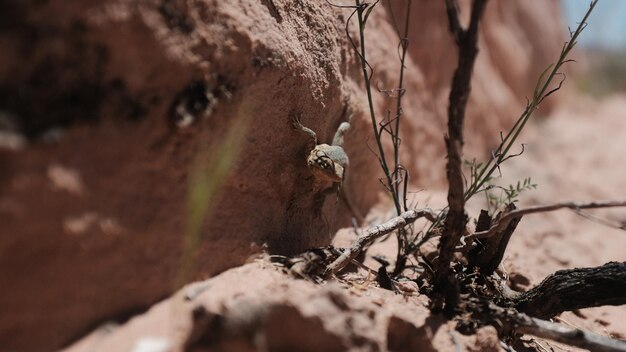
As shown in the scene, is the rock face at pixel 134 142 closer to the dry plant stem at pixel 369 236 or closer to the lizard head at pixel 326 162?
the lizard head at pixel 326 162

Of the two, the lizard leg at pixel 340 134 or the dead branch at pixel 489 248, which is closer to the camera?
the dead branch at pixel 489 248

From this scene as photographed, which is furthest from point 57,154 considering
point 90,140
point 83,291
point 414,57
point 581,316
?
point 414,57

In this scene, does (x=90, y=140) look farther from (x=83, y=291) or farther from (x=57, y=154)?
(x=83, y=291)

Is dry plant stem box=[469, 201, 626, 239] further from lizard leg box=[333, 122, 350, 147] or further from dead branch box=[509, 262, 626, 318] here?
lizard leg box=[333, 122, 350, 147]

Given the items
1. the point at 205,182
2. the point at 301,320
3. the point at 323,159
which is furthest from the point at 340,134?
the point at 301,320

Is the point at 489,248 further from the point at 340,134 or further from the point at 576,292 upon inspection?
the point at 340,134

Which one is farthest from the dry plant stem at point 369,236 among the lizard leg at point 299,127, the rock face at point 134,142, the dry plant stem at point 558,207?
the lizard leg at point 299,127

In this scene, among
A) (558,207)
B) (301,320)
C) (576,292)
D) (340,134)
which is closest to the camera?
(301,320)
